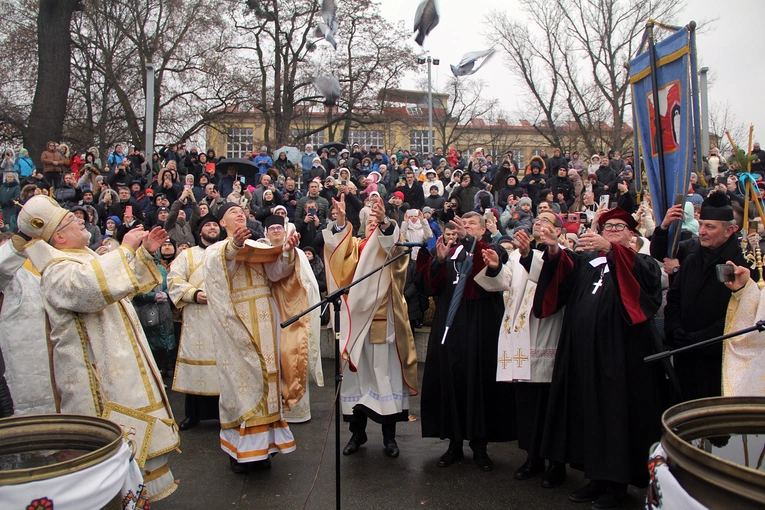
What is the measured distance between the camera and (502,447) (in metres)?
5.83

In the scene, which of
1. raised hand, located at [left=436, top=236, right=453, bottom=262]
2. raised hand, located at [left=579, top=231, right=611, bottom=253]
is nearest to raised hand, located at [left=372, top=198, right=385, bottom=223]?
raised hand, located at [left=436, top=236, right=453, bottom=262]

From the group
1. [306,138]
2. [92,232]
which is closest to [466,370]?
[92,232]

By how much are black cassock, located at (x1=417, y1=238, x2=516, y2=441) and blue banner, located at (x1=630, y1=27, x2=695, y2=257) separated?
4.67ft

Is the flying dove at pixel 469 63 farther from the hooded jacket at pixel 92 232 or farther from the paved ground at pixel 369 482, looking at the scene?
the paved ground at pixel 369 482

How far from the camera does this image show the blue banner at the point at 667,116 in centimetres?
446

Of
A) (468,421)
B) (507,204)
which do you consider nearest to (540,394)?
(468,421)

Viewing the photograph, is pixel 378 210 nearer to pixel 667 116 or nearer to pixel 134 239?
pixel 134 239

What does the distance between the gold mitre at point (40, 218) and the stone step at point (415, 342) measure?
5.47m

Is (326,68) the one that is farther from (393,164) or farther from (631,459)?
(631,459)

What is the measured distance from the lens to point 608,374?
447cm

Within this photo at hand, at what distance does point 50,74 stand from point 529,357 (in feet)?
55.5

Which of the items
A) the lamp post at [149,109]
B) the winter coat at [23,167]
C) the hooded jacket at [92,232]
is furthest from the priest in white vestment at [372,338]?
the winter coat at [23,167]

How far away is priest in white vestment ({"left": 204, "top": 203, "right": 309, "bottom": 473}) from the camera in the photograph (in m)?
5.04

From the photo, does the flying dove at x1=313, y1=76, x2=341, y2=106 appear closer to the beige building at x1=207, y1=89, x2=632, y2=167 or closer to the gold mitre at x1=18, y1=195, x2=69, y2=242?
the beige building at x1=207, y1=89, x2=632, y2=167
